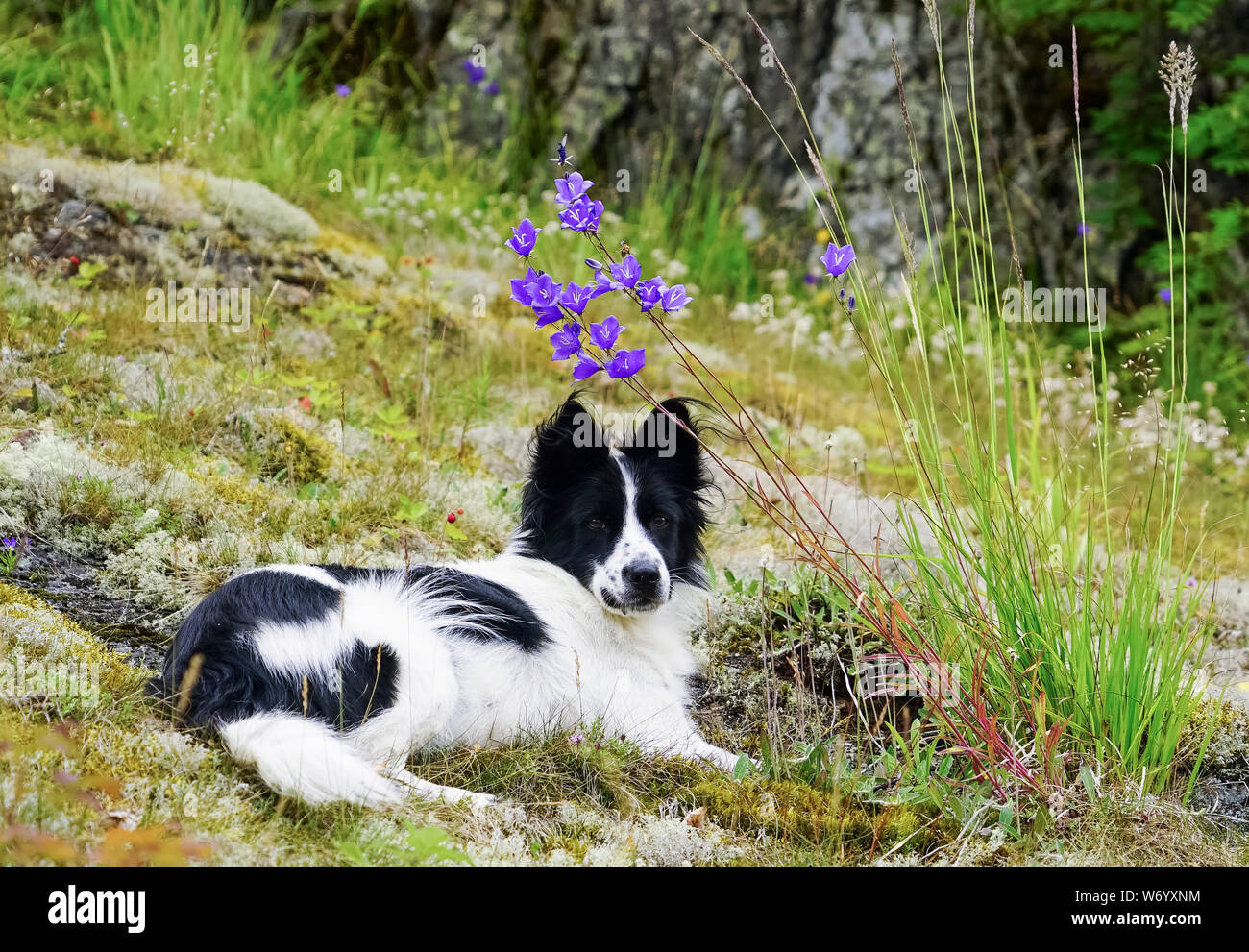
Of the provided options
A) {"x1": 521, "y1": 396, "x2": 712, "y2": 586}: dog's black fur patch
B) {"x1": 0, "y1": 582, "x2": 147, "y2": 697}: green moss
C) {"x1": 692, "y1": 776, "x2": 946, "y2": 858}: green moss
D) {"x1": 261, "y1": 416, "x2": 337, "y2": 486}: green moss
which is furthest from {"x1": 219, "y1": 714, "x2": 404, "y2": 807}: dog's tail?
{"x1": 261, "y1": 416, "x2": 337, "y2": 486}: green moss

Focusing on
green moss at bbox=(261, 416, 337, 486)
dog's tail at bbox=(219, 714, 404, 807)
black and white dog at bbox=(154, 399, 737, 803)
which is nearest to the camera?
dog's tail at bbox=(219, 714, 404, 807)

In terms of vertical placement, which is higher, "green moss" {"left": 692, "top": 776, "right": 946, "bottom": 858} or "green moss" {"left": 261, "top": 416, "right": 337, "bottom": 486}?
"green moss" {"left": 261, "top": 416, "right": 337, "bottom": 486}

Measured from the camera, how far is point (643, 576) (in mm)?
3486

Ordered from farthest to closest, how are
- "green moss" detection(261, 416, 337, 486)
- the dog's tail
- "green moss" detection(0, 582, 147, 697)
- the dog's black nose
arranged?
1. "green moss" detection(261, 416, 337, 486)
2. the dog's black nose
3. "green moss" detection(0, 582, 147, 697)
4. the dog's tail

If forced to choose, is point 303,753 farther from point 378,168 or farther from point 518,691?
point 378,168

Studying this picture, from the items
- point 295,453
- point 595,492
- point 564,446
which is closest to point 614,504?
point 595,492

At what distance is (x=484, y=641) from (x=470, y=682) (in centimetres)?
14

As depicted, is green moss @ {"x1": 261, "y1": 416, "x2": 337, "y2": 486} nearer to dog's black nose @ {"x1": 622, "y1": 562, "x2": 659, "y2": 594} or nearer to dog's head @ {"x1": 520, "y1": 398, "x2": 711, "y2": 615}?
dog's head @ {"x1": 520, "y1": 398, "x2": 711, "y2": 615}

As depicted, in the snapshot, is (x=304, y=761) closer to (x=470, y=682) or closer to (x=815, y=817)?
(x=470, y=682)

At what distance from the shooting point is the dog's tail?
2752mm

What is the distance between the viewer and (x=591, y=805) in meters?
3.15

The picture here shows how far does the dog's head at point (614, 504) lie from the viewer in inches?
139
